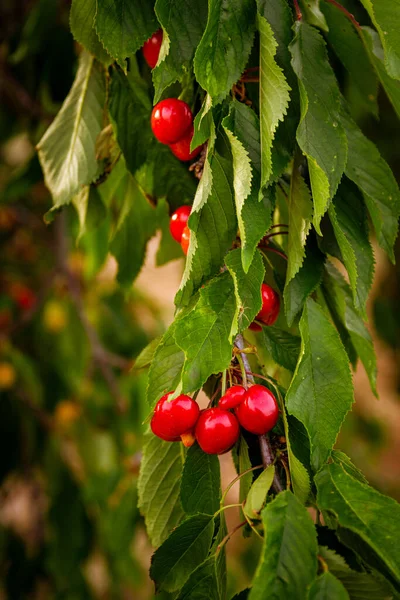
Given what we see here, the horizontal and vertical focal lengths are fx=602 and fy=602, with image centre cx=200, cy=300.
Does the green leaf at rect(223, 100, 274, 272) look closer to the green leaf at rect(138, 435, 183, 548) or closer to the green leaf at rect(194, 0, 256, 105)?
the green leaf at rect(194, 0, 256, 105)

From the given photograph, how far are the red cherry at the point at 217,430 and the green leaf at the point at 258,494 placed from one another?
0.04m

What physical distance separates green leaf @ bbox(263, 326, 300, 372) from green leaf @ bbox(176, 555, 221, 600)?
0.19 metres

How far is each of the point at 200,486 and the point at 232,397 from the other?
0.09 meters

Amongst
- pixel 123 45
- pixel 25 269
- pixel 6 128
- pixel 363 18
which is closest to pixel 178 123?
pixel 123 45

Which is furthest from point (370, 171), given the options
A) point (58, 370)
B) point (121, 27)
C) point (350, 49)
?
point (58, 370)

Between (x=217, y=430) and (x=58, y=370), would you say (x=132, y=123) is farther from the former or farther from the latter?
(x=58, y=370)

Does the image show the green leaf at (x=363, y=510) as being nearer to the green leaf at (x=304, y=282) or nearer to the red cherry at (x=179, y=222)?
the green leaf at (x=304, y=282)

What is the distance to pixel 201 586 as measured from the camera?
0.48m

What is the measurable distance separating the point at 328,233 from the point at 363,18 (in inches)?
14.3

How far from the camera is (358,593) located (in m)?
0.45

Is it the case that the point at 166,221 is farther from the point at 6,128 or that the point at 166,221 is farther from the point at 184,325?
the point at 6,128

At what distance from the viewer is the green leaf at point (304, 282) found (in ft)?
1.79

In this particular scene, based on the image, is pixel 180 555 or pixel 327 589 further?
pixel 180 555

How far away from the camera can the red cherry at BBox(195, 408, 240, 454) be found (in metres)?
0.52
